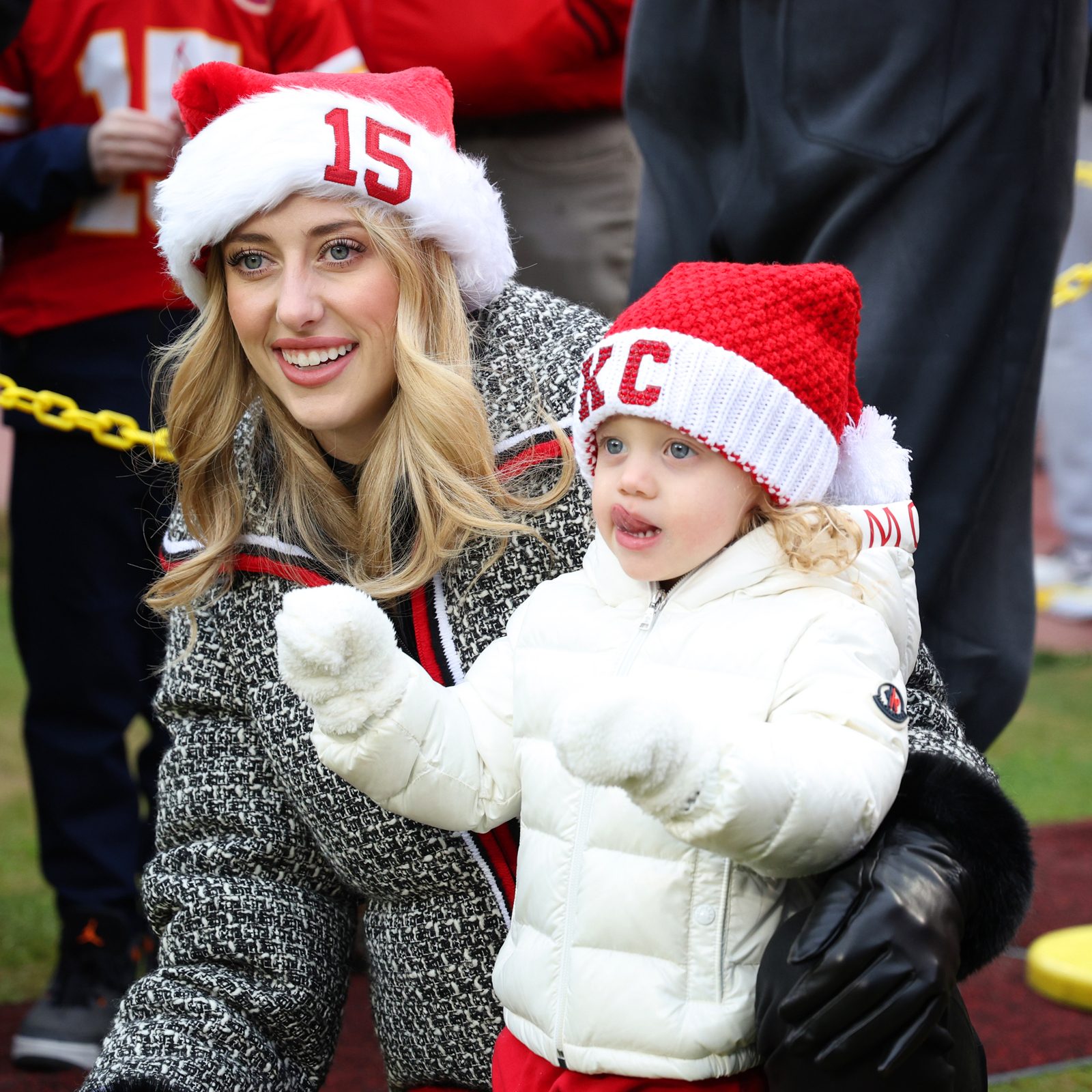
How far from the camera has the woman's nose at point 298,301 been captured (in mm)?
1921

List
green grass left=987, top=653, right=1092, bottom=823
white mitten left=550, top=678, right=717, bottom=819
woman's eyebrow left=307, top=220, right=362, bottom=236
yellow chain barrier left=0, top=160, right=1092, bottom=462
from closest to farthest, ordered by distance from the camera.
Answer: white mitten left=550, top=678, right=717, bottom=819 → woman's eyebrow left=307, top=220, right=362, bottom=236 → yellow chain barrier left=0, top=160, right=1092, bottom=462 → green grass left=987, top=653, right=1092, bottom=823

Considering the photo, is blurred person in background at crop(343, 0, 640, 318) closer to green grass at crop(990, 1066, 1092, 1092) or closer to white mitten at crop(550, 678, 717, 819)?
green grass at crop(990, 1066, 1092, 1092)

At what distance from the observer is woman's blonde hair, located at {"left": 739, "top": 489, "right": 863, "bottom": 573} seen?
151 centimetres

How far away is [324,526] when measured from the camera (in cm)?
202

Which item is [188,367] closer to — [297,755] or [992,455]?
[297,755]

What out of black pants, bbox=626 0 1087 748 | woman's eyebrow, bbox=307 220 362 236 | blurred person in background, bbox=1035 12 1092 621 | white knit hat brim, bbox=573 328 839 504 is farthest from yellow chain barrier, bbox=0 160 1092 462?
blurred person in background, bbox=1035 12 1092 621

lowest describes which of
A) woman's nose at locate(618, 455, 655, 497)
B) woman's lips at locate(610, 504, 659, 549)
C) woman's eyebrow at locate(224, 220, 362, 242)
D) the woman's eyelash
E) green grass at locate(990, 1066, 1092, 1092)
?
green grass at locate(990, 1066, 1092, 1092)

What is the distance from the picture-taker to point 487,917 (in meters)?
1.91

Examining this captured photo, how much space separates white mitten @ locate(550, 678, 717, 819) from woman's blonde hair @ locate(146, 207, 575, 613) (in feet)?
2.03

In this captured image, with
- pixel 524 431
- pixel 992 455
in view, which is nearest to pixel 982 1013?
pixel 992 455

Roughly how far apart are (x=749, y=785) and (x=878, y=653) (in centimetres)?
25

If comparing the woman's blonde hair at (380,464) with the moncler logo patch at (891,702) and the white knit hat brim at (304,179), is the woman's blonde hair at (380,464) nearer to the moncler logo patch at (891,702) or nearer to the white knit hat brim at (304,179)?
the white knit hat brim at (304,179)

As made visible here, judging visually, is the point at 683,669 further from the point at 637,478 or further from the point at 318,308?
the point at 318,308

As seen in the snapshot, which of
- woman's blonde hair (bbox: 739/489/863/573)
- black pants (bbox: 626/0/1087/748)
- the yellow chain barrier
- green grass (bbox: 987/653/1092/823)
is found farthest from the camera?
green grass (bbox: 987/653/1092/823)
